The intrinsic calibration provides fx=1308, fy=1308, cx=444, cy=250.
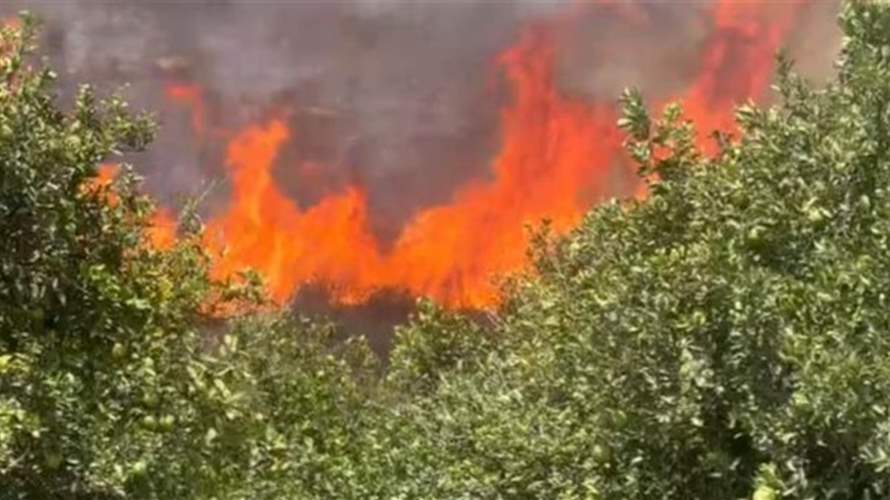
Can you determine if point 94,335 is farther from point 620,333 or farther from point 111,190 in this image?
point 620,333

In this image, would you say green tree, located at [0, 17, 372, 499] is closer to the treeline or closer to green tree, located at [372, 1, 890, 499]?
the treeline

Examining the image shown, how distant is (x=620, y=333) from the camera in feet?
43.3

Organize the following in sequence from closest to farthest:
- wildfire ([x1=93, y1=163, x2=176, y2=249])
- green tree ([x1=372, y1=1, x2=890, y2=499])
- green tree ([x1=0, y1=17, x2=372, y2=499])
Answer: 1. green tree ([x1=372, y1=1, x2=890, y2=499])
2. green tree ([x1=0, y1=17, x2=372, y2=499])
3. wildfire ([x1=93, y1=163, x2=176, y2=249])

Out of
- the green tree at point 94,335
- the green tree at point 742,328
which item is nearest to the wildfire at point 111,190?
the green tree at point 94,335

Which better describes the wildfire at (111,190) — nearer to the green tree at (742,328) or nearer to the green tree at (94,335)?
the green tree at (94,335)

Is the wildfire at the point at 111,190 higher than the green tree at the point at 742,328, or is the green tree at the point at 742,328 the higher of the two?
the wildfire at the point at 111,190

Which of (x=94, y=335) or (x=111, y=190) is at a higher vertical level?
(x=111, y=190)

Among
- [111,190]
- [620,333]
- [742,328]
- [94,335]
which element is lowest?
[742,328]

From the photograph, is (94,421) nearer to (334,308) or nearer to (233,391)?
(233,391)

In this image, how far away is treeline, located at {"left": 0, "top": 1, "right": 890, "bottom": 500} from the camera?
1089cm

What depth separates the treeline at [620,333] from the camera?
10.9m

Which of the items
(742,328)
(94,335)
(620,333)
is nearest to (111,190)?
(94,335)

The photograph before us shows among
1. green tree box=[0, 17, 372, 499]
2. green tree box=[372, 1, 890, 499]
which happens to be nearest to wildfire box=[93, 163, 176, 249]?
green tree box=[0, 17, 372, 499]

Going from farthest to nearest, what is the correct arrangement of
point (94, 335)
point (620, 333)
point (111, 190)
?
point (620, 333), point (111, 190), point (94, 335)
